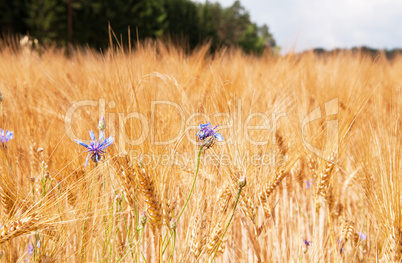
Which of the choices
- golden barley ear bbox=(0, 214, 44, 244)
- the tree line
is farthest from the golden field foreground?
the tree line

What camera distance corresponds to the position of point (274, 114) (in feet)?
3.39

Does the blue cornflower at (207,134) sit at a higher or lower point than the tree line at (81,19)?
lower

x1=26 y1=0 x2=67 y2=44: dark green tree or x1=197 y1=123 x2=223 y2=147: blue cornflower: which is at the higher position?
x1=26 y1=0 x2=67 y2=44: dark green tree

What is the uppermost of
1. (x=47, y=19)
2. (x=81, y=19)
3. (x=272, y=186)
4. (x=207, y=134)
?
(x=81, y=19)

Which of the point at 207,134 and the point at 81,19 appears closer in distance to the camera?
the point at 207,134

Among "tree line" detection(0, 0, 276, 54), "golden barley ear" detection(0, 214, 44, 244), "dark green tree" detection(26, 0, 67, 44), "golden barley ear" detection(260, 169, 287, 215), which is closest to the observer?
"golden barley ear" detection(0, 214, 44, 244)

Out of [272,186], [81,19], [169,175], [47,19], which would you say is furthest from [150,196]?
[81,19]

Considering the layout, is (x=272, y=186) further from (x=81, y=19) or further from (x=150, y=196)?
(x=81, y=19)

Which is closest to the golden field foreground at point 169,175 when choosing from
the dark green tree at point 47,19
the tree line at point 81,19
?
the tree line at point 81,19

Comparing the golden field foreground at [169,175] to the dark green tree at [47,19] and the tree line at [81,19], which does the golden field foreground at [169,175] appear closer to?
the tree line at [81,19]

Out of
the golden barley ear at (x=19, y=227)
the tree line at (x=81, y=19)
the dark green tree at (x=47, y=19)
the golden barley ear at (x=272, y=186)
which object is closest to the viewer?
the golden barley ear at (x=19, y=227)

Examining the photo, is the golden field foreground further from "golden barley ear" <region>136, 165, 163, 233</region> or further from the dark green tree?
the dark green tree

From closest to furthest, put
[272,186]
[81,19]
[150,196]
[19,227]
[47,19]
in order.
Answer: [19,227] → [150,196] → [272,186] → [47,19] → [81,19]

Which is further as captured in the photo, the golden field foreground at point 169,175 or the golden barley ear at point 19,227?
the golden field foreground at point 169,175
